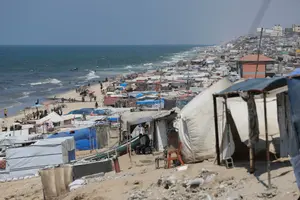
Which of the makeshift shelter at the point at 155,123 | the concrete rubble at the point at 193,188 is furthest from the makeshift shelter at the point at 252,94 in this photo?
the makeshift shelter at the point at 155,123

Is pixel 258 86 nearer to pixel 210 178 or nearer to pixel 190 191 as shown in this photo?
pixel 210 178

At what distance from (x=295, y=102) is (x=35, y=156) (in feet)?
35.1

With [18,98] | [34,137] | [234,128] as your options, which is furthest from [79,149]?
[18,98]

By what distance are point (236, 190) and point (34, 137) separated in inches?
528

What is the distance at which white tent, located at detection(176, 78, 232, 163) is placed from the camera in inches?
421

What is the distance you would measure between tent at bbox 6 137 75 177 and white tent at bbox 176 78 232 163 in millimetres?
5472

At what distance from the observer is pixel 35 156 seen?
1488cm

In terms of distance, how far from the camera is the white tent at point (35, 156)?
14.7m

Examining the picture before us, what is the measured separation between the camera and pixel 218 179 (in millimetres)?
8625

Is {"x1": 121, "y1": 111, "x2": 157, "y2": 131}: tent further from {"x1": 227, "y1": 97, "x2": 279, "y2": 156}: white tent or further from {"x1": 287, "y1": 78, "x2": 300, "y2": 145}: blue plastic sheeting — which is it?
{"x1": 287, "y1": 78, "x2": 300, "y2": 145}: blue plastic sheeting

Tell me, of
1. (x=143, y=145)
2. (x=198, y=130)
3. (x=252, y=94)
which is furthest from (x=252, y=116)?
(x=143, y=145)

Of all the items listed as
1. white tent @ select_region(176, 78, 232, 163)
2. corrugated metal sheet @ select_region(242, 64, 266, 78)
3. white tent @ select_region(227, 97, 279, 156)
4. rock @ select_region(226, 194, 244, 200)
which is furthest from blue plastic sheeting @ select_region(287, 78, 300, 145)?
corrugated metal sheet @ select_region(242, 64, 266, 78)

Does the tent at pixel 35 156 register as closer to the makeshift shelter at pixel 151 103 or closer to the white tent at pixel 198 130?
the white tent at pixel 198 130

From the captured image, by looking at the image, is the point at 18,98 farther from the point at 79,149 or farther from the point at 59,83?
the point at 79,149
